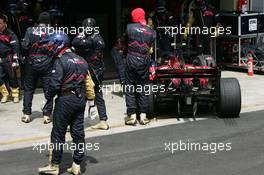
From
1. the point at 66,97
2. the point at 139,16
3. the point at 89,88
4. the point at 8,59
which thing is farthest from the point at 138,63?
the point at 8,59

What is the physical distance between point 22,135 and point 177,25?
26.1 ft

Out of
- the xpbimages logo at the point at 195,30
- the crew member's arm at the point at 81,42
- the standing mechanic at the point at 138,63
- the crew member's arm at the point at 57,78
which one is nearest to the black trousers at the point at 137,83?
the standing mechanic at the point at 138,63

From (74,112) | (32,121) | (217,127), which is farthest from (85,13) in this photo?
(74,112)

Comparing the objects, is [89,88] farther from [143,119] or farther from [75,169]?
[143,119]

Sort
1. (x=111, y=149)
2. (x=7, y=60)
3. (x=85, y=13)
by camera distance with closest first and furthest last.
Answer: (x=111, y=149)
(x=7, y=60)
(x=85, y=13)

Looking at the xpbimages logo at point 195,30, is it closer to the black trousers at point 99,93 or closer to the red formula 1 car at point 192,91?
the red formula 1 car at point 192,91

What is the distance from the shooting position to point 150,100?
11055 mm

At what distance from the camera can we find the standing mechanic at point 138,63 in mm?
10773

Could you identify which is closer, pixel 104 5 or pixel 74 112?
pixel 74 112

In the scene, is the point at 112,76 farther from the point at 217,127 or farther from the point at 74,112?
the point at 74,112

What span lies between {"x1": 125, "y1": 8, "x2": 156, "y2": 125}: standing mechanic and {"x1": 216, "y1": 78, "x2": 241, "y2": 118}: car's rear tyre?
52.0 inches

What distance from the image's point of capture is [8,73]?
13.1 metres

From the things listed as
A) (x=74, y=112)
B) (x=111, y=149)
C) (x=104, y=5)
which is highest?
A: (x=104, y=5)

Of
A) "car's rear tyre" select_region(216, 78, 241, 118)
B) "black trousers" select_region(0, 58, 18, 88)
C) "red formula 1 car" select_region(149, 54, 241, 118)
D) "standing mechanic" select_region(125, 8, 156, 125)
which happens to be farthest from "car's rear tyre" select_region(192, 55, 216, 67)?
"black trousers" select_region(0, 58, 18, 88)
